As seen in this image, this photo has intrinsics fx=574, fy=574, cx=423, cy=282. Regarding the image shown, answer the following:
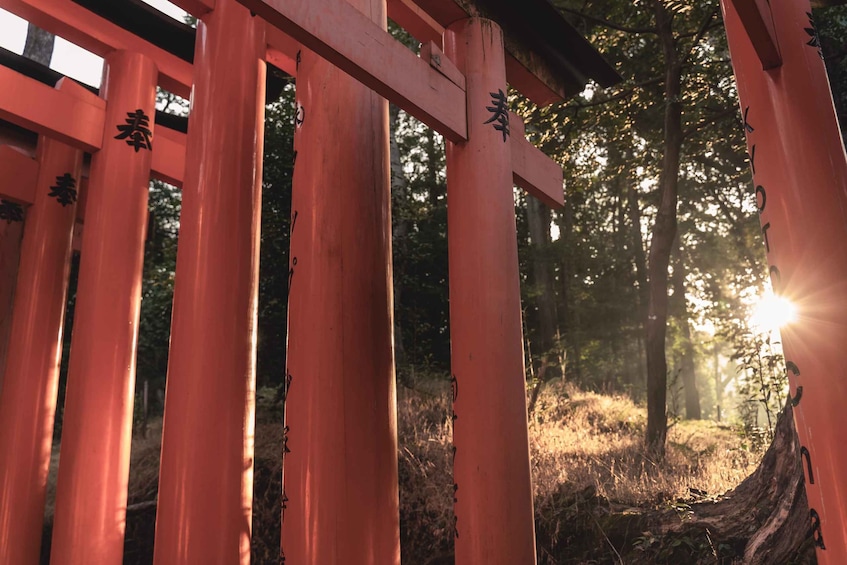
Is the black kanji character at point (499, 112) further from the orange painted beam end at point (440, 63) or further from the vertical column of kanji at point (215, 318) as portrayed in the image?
the vertical column of kanji at point (215, 318)

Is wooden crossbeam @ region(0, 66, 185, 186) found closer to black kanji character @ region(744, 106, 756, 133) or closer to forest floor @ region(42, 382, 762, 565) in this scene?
forest floor @ region(42, 382, 762, 565)

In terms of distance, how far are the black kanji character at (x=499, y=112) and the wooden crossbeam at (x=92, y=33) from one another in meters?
2.79

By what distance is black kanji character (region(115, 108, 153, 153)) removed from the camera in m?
3.85

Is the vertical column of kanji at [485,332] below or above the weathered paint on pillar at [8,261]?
below

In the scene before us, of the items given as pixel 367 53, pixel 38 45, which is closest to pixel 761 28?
pixel 367 53

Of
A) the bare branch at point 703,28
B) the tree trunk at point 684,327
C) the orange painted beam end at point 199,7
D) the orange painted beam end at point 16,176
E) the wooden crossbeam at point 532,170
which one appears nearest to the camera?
the wooden crossbeam at point 532,170

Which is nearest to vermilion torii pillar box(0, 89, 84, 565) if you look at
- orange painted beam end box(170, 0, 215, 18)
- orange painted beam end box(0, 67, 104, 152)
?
orange painted beam end box(0, 67, 104, 152)

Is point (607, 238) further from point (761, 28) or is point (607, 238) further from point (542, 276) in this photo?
point (761, 28)

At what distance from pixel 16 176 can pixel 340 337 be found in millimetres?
3764

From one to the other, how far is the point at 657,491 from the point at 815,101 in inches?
125

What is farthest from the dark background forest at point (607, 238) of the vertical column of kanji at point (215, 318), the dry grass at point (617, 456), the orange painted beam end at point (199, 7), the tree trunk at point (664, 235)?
the orange painted beam end at point (199, 7)

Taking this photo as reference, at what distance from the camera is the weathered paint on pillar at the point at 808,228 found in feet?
5.46

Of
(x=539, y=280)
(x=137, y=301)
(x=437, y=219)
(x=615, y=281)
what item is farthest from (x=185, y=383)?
(x=615, y=281)

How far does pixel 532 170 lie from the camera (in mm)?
2904
